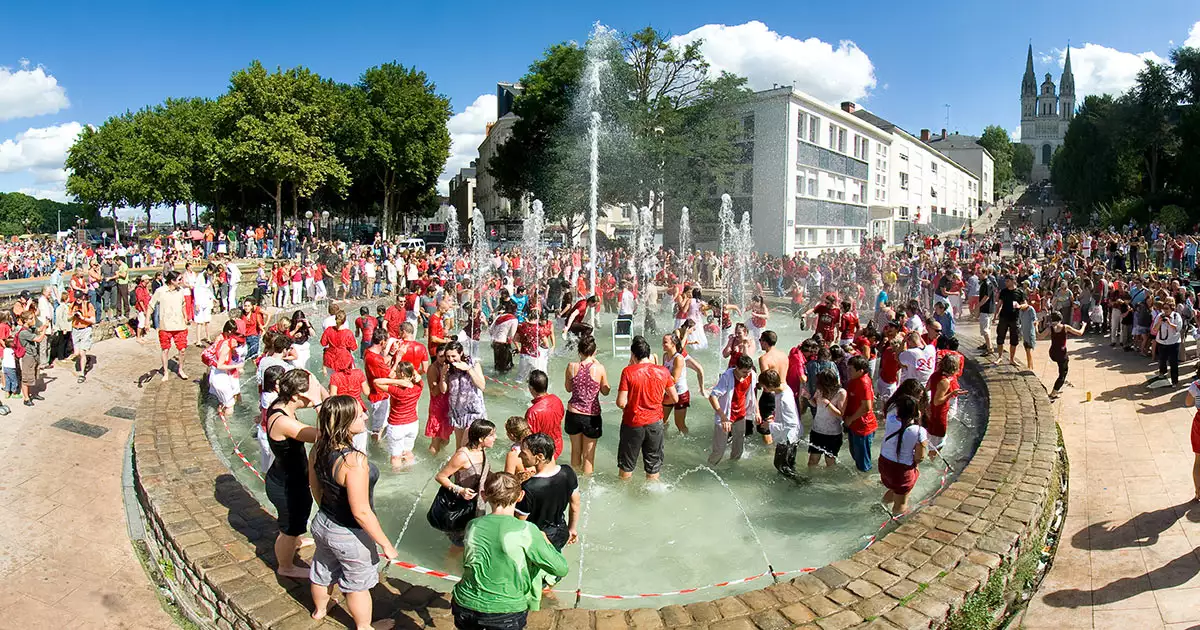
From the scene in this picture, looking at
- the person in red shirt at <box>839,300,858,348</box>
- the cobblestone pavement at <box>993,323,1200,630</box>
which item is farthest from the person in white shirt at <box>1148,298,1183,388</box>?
the person in red shirt at <box>839,300,858,348</box>

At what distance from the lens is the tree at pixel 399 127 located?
140ft

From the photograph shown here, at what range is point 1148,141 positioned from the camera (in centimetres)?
4400

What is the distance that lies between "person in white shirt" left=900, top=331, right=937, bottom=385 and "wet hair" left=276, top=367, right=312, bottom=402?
21.8ft

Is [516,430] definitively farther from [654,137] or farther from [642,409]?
[654,137]

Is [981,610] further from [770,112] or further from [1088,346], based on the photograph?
[770,112]

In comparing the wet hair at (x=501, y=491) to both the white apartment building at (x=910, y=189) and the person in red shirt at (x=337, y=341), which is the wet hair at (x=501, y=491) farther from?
the white apartment building at (x=910, y=189)

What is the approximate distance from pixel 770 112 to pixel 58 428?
32936mm

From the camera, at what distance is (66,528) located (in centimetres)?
616

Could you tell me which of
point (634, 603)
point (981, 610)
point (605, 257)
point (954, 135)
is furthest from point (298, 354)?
point (954, 135)

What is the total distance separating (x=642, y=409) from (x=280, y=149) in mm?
33597

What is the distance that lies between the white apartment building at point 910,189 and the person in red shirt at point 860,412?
4379cm

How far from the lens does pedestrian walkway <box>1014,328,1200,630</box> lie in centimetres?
509

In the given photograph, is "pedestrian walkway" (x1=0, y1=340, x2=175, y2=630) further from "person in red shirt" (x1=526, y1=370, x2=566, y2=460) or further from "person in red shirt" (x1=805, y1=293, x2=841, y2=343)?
"person in red shirt" (x1=805, y1=293, x2=841, y2=343)

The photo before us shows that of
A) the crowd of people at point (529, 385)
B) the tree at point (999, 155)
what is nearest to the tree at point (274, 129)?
the crowd of people at point (529, 385)
